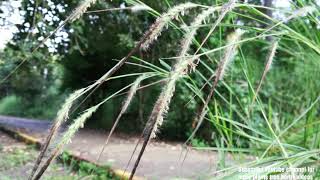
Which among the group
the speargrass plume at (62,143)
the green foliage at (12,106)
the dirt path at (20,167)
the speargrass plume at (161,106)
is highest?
the speargrass plume at (161,106)

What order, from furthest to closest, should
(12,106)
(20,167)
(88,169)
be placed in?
1. (12,106)
2. (20,167)
3. (88,169)

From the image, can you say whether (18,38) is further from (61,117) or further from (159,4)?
(61,117)

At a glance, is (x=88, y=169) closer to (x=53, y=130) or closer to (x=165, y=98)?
(x=53, y=130)

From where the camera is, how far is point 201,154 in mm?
4012

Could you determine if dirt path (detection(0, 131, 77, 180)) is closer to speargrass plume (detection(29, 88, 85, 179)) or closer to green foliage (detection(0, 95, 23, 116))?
speargrass plume (detection(29, 88, 85, 179))

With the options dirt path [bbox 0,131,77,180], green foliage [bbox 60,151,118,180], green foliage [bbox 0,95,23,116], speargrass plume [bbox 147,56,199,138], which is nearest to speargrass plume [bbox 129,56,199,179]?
speargrass plume [bbox 147,56,199,138]

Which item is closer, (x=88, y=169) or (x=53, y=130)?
(x=53, y=130)

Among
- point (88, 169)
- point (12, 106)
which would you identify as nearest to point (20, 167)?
point (88, 169)

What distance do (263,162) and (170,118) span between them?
445 cm

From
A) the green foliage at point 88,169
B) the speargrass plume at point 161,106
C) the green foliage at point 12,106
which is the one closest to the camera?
the speargrass plume at point 161,106

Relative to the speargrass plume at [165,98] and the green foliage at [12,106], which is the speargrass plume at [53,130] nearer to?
the speargrass plume at [165,98]

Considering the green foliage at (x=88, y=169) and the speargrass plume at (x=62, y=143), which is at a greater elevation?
the speargrass plume at (x=62, y=143)

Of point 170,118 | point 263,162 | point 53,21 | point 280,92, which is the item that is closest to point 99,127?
point 170,118

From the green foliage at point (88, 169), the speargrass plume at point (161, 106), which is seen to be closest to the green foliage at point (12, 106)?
the green foliage at point (88, 169)
